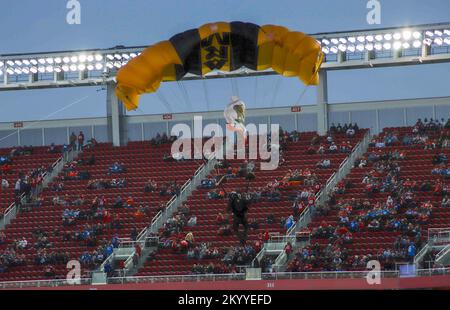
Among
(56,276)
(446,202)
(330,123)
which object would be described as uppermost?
(330,123)

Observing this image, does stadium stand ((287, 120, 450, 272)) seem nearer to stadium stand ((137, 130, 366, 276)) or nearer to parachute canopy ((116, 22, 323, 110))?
stadium stand ((137, 130, 366, 276))

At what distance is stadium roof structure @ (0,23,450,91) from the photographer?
3528 cm

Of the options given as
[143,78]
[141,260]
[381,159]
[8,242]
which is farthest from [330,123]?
[143,78]

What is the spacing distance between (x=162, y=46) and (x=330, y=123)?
58.6 ft

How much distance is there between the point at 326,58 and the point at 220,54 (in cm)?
1588

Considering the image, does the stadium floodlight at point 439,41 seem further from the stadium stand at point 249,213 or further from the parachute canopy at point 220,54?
the parachute canopy at point 220,54

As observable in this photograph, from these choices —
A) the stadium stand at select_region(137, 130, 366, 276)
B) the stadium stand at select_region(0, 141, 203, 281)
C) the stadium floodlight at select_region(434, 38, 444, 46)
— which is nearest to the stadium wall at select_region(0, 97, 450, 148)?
the stadium stand at select_region(0, 141, 203, 281)

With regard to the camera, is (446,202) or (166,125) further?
(166,125)

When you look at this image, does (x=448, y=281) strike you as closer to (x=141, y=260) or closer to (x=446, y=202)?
(x=446, y=202)

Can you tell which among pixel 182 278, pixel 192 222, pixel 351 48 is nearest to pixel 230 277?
pixel 182 278

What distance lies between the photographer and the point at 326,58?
120ft

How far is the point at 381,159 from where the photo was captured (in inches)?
1351

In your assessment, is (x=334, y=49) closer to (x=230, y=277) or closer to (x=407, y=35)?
(x=407, y=35)

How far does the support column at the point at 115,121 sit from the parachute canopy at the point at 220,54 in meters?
18.4
